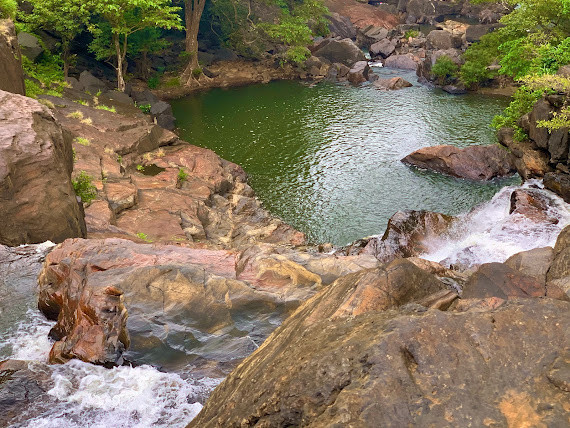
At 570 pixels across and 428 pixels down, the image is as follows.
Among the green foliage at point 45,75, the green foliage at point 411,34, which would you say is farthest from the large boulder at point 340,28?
the green foliage at point 45,75

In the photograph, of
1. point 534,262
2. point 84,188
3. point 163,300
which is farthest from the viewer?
point 84,188

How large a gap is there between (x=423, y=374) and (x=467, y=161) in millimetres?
27713

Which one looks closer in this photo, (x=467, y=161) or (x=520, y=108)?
(x=520, y=108)

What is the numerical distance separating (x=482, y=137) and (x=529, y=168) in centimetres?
832

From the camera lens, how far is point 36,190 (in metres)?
15.3

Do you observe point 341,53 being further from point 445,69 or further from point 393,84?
point 445,69

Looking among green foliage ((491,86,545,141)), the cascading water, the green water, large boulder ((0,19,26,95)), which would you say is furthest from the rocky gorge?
large boulder ((0,19,26,95))

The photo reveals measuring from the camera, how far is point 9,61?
2403cm

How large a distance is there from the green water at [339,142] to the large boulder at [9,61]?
13.4 meters

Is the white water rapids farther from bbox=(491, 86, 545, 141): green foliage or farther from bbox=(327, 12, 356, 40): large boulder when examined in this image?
bbox=(327, 12, 356, 40): large boulder

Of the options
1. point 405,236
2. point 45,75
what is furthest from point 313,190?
point 45,75

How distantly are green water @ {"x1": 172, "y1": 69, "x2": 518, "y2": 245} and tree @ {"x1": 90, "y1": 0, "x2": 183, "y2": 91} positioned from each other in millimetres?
7106

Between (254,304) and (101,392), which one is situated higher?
(254,304)

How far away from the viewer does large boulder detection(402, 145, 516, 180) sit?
30.5m
